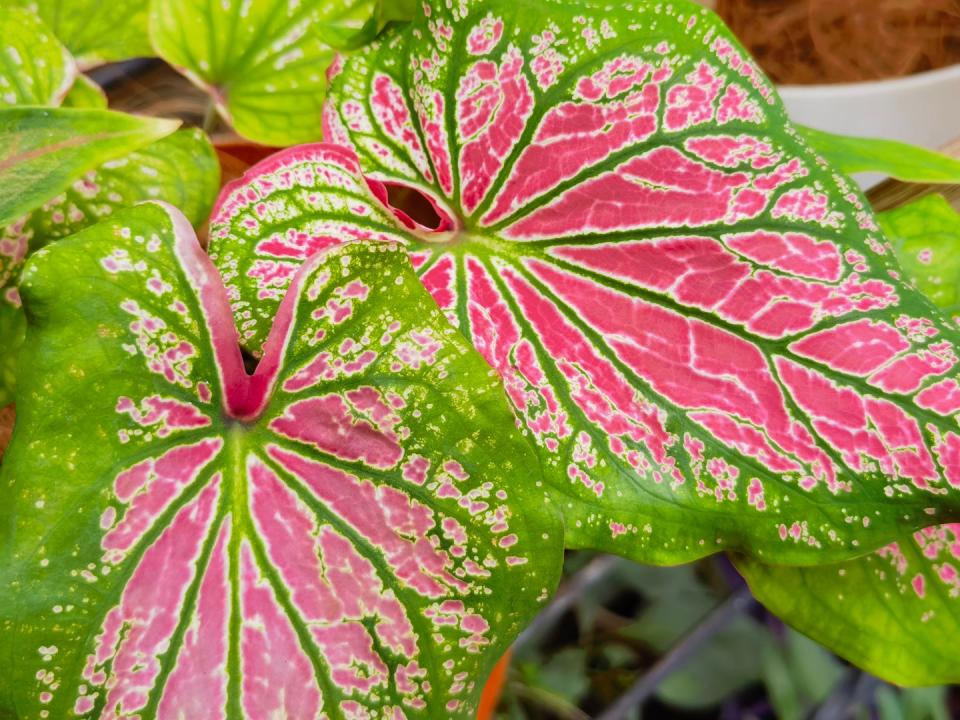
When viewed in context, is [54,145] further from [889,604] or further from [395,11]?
[889,604]

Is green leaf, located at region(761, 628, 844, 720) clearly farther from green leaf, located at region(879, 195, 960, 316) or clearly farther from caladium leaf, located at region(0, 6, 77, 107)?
caladium leaf, located at region(0, 6, 77, 107)

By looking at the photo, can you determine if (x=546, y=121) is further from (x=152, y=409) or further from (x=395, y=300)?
(x=152, y=409)

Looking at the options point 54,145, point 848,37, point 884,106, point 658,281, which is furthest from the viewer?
point 848,37

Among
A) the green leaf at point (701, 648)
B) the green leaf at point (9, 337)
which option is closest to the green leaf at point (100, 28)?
the green leaf at point (9, 337)

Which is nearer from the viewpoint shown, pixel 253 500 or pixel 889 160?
pixel 253 500

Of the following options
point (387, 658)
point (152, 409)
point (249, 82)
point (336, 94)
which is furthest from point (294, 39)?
point (387, 658)

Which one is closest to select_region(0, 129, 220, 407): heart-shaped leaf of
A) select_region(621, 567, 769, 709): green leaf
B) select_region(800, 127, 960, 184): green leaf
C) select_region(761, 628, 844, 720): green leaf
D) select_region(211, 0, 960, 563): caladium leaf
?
select_region(211, 0, 960, 563): caladium leaf

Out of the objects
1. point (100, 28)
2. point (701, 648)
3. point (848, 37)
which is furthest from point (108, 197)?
point (848, 37)

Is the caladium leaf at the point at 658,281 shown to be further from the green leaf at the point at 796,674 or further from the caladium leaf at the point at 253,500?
the green leaf at the point at 796,674
